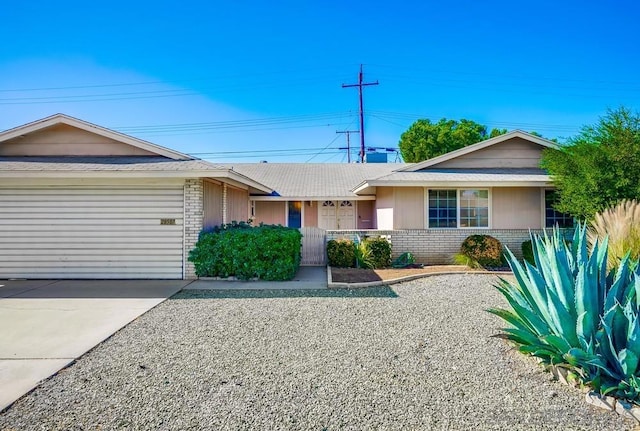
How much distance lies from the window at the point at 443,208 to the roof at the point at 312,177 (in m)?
4.19

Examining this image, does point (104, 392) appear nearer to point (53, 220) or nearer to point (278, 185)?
point (53, 220)

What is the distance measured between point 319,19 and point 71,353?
40.5 ft

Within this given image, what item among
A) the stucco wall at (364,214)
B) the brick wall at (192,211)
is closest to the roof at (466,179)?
the stucco wall at (364,214)

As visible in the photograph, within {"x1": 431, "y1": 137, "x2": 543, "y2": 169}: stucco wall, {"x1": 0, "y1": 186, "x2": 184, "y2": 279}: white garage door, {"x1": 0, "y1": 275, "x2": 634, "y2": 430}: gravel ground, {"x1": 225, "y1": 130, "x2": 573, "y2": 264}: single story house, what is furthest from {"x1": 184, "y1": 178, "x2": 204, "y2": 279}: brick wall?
{"x1": 431, "y1": 137, "x2": 543, "y2": 169}: stucco wall

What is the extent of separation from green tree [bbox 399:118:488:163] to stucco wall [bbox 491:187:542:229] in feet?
75.6

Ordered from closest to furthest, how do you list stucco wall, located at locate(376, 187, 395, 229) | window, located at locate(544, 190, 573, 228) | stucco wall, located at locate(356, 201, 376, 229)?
window, located at locate(544, 190, 573, 228) → stucco wall, located at locate(376, 187, 395, 229) → stucco wall, located at locate(356, 201, 376, 229)

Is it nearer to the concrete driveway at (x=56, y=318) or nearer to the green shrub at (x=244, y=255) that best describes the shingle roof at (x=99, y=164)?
the green shrub at (x=244, y=255)

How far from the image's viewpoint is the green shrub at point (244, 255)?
8.85 metres

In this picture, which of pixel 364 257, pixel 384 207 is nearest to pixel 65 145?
pixel 364 257

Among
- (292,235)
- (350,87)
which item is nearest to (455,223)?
(292,235)

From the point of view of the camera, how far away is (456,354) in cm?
427

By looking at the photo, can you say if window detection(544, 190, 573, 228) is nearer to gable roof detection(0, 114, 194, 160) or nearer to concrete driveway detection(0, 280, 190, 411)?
gable roof detection(0, 114, 194, 160)

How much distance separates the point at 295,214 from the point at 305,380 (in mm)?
13665

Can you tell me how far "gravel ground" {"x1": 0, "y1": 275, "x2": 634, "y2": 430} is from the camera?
2891 mm
